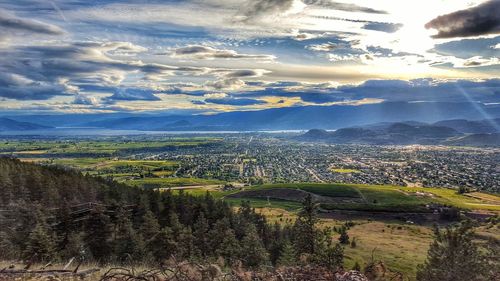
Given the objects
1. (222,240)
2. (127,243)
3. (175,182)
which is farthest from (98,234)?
(175,182)

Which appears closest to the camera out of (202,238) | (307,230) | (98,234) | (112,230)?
(307,230)

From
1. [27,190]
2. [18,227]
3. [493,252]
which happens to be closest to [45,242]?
[18,227]

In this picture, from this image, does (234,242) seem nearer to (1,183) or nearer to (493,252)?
(1,183)

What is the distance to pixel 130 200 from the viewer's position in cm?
6034

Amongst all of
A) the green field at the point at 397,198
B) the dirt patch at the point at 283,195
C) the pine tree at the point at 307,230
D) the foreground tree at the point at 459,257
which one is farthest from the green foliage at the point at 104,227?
the dirt patch at the point at 283,195

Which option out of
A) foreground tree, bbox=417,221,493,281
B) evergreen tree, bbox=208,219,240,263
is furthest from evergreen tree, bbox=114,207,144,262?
foreground tree, bbox=417,221,493,281

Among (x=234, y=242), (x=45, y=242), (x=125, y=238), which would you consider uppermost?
(x=45, y=242)

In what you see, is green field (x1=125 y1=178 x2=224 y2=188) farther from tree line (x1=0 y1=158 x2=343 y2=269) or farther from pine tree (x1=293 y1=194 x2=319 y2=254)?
pine tree (x1=293 y1=194 x2=319 y2=254)

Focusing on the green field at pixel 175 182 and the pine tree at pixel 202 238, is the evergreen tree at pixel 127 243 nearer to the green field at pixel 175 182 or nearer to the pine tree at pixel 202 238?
the pine tree at pixel 202 238

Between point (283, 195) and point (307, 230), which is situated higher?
point (307, 230)

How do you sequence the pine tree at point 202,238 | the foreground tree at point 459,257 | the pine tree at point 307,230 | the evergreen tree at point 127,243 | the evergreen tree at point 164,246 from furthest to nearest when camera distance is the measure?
the pine tree at point 202,238 → the pine tree at point 307,230 → the evergreen tree at point 164,246 → the evergreen tree at point 127,243 → the foreground tree at point 459,257

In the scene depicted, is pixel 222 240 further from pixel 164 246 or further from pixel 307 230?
pixel 307 230

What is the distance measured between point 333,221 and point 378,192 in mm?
58430

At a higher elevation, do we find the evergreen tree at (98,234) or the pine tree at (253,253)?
the evergreen tree at (98,234)
